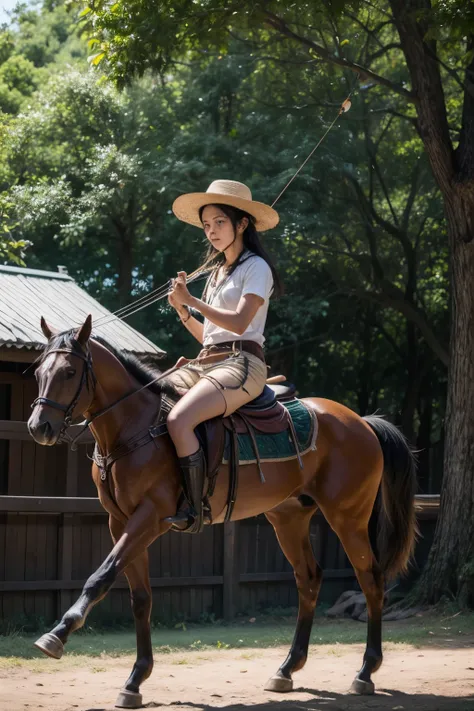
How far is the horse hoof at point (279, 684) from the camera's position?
22.3 ft

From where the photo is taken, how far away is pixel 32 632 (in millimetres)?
10047

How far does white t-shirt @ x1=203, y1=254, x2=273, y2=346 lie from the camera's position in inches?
251

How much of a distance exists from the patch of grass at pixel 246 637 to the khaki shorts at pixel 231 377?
2.92 m

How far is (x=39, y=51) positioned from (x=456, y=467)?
21.1 meters

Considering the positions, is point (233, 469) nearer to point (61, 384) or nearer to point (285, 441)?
point (285, 441)

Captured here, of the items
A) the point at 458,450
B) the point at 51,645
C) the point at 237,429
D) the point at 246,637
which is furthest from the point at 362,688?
the point at 458,450

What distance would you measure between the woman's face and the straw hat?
0.20ft

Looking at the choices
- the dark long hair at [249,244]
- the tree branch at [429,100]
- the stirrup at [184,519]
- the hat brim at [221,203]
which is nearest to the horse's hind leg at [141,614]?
the stirrup at [184,519]

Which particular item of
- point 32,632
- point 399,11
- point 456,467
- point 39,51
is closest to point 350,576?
point 456,467

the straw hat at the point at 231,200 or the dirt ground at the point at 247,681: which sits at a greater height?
the straw hat at the point at 231,200

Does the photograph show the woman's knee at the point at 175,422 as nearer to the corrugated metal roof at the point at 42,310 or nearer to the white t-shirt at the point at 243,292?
the white t-shirt at the point at 243,292

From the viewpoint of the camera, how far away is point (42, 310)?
11.2 m

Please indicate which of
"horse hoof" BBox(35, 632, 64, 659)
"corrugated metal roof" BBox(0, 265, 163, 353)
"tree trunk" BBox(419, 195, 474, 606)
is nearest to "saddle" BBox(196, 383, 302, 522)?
"horse hoof" BBox(35, 632, 64, 659)

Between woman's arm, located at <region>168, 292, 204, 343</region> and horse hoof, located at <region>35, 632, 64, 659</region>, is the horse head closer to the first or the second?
woman's arm, located at <region>168, 292, 204, 343</region>
